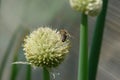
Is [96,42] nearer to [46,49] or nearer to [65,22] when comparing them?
[46,49]

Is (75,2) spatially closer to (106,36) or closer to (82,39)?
(82,39)

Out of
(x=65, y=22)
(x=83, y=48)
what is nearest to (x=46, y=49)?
(x=83, y=48)

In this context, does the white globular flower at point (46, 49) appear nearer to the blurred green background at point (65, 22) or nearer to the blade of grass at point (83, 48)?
the blade of grass at point (83, 48)

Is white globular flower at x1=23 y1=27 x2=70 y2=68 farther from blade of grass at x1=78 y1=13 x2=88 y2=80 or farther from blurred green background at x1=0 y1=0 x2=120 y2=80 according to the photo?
blurred green background at x1=0 y1=0 x2=120 y2=80

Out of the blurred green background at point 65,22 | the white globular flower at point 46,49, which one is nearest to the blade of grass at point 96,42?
the white globular flower at point 46,49

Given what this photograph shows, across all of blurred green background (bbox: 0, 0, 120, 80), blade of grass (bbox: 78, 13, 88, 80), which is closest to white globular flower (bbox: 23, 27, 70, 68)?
blade of grass (bbox: 78, 13, 88, 80)

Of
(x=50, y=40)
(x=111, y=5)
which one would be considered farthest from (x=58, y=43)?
(x=111, y=5)
